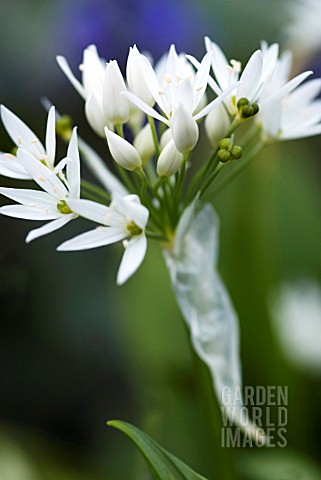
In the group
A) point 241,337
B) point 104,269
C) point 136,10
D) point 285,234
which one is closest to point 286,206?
point 285,234

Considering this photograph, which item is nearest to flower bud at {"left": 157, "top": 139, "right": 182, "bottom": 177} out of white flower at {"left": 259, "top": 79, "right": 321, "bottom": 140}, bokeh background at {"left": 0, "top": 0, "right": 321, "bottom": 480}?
white flower at {"left": 259, "top": 79, "right": 321, "bottom": 140}

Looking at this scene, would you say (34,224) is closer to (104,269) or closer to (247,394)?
(104,269)

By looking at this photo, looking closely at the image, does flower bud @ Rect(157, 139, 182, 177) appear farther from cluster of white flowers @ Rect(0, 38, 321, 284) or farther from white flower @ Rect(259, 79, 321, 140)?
white flower @ Rect(259, 79, 321, 140)

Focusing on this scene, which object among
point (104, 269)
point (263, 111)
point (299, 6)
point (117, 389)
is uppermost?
point (299, 6)

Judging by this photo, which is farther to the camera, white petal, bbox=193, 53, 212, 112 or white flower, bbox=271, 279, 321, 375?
white flower, bbox=271, 279, 321, 375

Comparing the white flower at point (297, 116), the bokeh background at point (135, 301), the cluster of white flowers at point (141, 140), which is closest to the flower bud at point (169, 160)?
the cluster of white flowers at point (141, 140)

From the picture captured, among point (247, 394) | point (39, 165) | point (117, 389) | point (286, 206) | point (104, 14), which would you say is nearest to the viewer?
point (39, 165)

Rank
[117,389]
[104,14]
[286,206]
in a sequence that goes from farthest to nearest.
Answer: [104,14] < [117,389] < [286,206]
